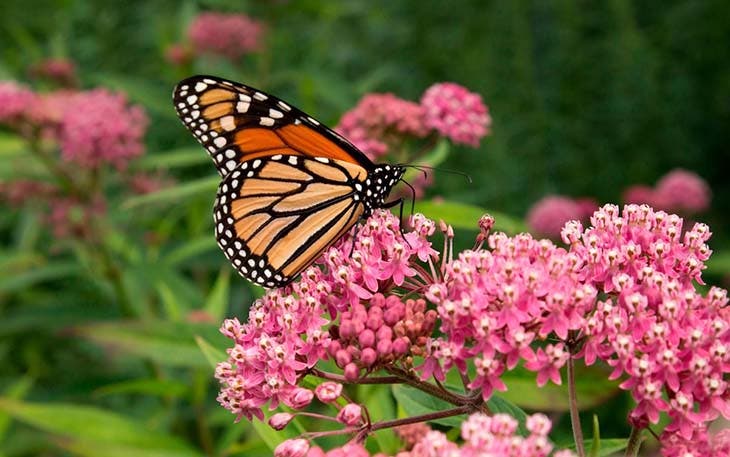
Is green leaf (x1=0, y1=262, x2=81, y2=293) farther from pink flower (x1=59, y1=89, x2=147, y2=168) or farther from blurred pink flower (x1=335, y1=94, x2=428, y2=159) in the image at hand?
blurred pink flower (x1=335, y1=94, x2=428, y2=159)

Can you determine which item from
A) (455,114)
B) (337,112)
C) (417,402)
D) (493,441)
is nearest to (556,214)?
(337,112)

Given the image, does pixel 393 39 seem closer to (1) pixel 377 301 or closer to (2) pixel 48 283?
(2) pixel 48 283

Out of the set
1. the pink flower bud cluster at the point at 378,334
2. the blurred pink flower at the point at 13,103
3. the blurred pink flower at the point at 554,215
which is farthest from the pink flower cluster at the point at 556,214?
the pink flower bud cluster at the point at 378,334

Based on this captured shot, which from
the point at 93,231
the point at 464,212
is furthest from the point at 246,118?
the point at 93,231

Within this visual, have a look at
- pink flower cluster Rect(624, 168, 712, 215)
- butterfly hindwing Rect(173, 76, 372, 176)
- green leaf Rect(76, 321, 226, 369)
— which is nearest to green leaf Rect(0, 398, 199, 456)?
green leaf Rect(76, 321, 226, 369)

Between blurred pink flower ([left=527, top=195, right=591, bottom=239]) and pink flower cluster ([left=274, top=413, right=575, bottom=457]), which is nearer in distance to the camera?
pink flower cluster ([left=274, top=413, right=575, bottom=457])

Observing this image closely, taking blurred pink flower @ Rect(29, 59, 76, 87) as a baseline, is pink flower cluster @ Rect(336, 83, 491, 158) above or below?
below
